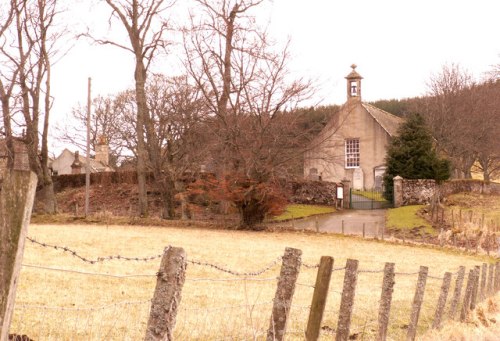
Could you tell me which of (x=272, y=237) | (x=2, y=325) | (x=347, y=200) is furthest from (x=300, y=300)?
(x=347, y=200)

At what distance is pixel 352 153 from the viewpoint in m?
65.3

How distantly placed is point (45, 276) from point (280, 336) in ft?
31.6

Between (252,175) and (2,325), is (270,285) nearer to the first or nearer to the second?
(2,325)

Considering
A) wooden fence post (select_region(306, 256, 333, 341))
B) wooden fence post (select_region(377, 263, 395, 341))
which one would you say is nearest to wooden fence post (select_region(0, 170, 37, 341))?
wooden fence post (select_region(306, 256, 333, 341))

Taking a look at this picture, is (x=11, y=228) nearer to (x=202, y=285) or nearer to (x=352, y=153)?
(x=202, y=285)

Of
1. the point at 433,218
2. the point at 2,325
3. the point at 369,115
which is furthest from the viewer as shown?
the point at 369,115

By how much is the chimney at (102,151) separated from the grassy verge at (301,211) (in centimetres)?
2792

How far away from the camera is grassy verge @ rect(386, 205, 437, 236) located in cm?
3678

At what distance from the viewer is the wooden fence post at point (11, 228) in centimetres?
390

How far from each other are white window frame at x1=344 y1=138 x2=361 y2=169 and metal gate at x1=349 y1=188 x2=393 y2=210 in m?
6.65

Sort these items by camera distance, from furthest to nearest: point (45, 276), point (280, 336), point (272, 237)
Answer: point (272, 237) → point (45, 276) → point (280, 336)

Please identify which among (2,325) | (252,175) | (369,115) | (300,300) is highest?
(369,115)

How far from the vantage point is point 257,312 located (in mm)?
11594

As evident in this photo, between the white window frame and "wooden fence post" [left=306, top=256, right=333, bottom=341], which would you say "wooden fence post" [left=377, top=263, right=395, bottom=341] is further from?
the white window frame
